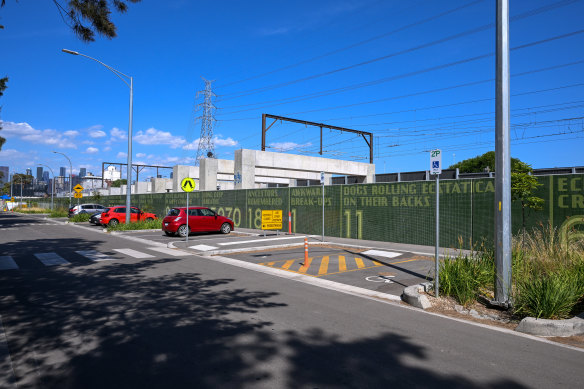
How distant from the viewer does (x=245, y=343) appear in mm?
5000

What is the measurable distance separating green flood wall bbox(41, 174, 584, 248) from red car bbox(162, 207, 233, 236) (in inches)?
149

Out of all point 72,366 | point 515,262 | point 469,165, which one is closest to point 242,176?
point 515,262

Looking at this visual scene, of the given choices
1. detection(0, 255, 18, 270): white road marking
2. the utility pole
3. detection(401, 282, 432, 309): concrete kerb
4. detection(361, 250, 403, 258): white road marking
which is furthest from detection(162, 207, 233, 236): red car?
the utility pole

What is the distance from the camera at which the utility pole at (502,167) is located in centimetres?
686

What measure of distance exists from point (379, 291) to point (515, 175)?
216 inches

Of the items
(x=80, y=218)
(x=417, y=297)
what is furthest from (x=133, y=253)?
(x=80, y=218)

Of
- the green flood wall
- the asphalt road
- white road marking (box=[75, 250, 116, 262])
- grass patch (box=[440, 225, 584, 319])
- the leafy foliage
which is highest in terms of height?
the leafy foliage

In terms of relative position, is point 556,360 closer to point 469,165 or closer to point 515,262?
point 515,262

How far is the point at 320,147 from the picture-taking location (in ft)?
131

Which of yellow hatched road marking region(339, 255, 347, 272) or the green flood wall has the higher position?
the green flood wall

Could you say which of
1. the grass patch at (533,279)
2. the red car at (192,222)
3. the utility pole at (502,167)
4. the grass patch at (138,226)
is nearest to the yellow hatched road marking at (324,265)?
the grass patch at (533,279)

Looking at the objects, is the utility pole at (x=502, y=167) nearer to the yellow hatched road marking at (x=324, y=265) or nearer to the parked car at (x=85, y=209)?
the yellow hatched road marking at (x=324, y=265)

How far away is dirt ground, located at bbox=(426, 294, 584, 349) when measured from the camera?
20.4 feet

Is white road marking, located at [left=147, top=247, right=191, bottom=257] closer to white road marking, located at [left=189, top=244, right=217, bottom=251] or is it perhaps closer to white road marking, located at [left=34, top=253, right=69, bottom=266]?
white road marking, located at [left=189, top=244, right=217, bottom=251]
